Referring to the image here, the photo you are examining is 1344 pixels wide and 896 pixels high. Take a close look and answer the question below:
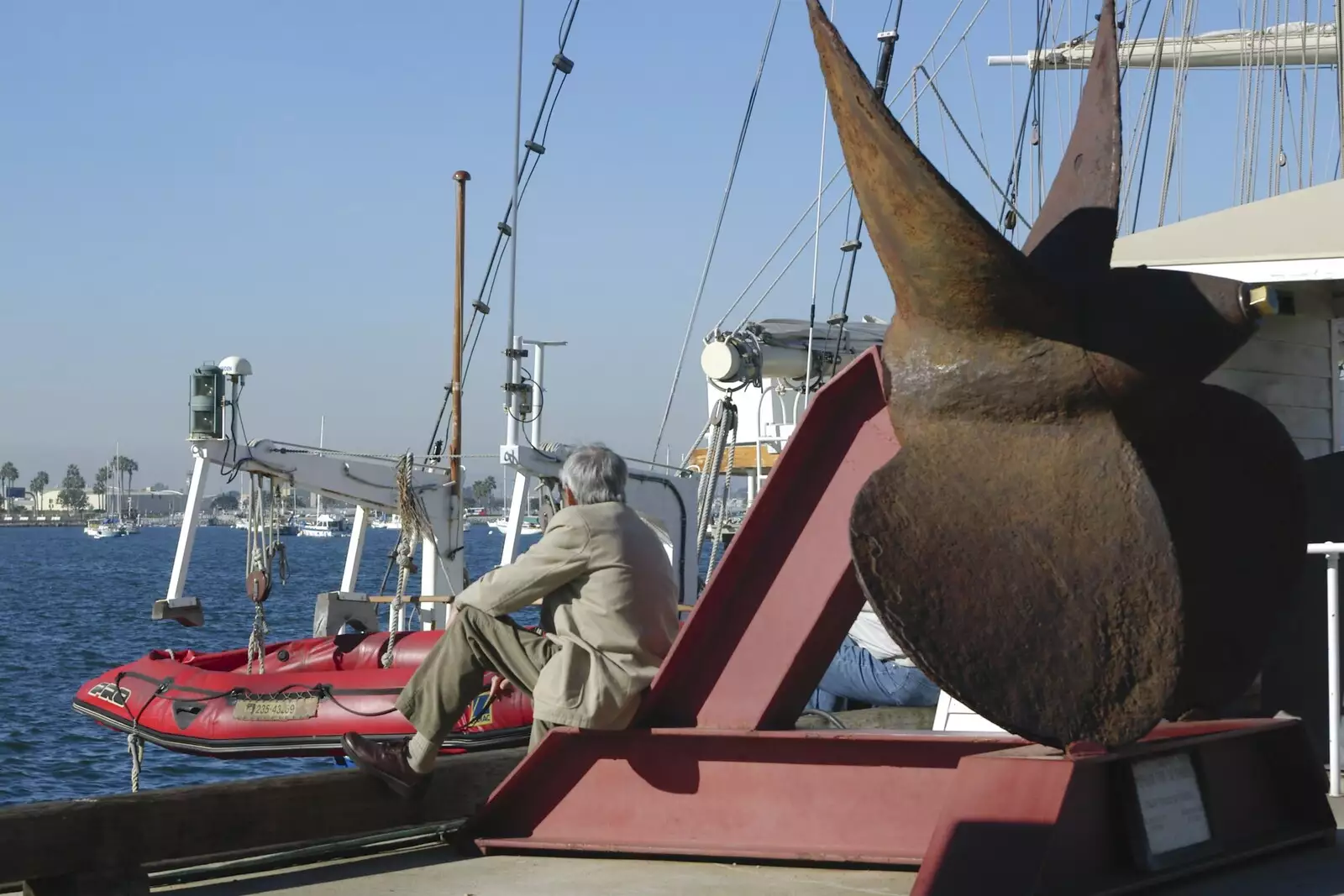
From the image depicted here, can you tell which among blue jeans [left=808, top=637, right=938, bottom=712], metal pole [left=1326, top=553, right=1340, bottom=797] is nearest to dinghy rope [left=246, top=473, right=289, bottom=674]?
blue jeans [left=808, top=637, right=938, bottom=712]

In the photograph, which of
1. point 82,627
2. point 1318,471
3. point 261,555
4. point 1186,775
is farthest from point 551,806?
point 82,627

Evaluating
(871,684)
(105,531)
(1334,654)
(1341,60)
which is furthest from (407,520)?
(105,531)

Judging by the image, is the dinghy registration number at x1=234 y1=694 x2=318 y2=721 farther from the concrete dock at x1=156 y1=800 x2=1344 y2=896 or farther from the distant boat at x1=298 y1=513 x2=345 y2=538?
the distant boat at x1=298 y1=513 x2=345 y2=538

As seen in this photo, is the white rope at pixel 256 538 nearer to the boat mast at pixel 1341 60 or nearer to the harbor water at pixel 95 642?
the harbor water at pixel 95 642

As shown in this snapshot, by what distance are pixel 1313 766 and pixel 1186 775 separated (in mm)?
645

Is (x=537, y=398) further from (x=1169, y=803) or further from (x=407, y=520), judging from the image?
(x=1169, y=803)

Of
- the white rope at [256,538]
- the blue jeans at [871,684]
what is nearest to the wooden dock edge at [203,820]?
the blue jeans at [871,684]

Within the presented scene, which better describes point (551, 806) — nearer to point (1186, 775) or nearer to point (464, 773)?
point (464, 773)

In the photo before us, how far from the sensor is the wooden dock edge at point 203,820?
4441 millimetres

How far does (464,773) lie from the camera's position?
5547mm

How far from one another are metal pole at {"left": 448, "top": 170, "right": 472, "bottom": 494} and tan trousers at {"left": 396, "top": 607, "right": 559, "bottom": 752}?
11.5 metres

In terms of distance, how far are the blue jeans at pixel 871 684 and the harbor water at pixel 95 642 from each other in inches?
181

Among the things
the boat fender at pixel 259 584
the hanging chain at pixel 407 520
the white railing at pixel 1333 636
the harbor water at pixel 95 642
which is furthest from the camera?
the harbor water at pixel 95 642

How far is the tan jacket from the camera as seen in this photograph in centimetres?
500
